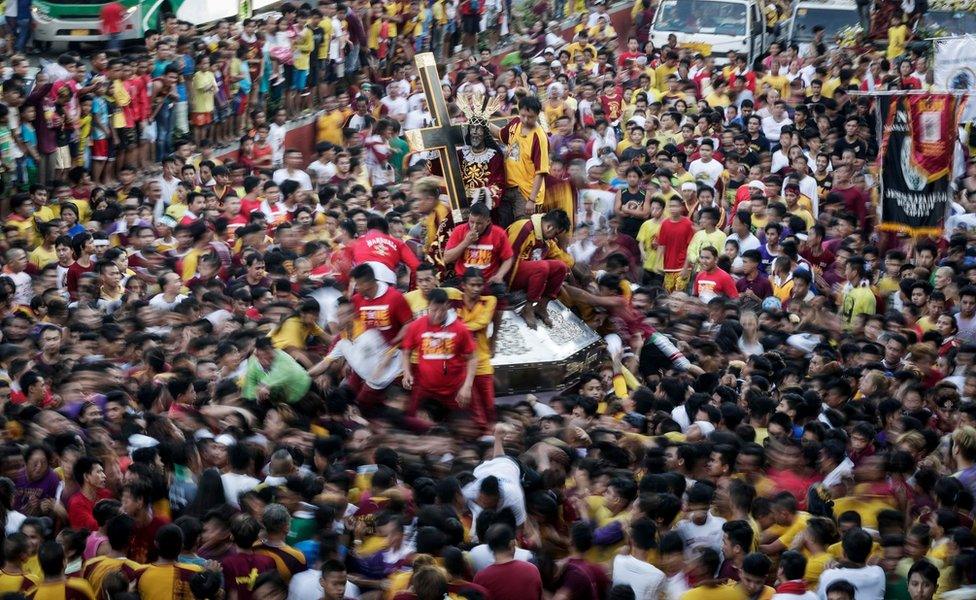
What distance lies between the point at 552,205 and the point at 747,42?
1331 centimetres

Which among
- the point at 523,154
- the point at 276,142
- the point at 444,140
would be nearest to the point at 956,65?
the point at 523,154

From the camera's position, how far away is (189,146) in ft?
54.4

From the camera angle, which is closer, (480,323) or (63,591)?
(63,591)

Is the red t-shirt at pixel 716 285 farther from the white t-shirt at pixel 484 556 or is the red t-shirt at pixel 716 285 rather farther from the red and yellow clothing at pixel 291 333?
the white t-shirt at pixel 484 556

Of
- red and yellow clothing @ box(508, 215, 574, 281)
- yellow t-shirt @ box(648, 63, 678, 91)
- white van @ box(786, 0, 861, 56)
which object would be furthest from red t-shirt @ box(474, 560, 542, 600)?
white van @ box(786, 0, 861, 56)

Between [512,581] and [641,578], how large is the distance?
0.68 meters

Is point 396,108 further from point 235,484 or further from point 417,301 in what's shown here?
point 235,484

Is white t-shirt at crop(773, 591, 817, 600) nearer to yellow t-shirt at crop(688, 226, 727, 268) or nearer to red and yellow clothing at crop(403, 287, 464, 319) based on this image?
red and yellow clothing at crop(403, 287, 464, 319)

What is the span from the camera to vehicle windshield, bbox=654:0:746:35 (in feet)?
82.5

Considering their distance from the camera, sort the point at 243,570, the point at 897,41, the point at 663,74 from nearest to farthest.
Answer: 1. the point at 243,570
2. the point at 663,74
3. the point at 897,41

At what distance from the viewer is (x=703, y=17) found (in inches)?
997

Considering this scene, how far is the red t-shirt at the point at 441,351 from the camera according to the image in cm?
1059

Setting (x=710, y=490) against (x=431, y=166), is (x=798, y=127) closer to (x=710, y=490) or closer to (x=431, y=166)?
(x=431, y=166)

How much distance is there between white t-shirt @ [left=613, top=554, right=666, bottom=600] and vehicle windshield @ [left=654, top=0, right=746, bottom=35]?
1835 cm
